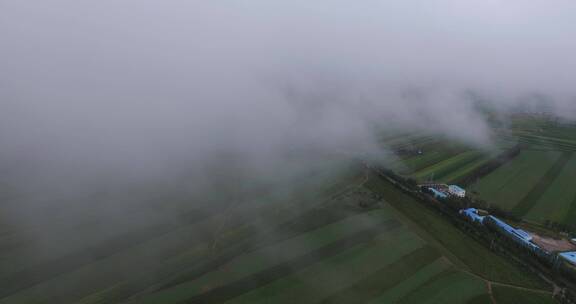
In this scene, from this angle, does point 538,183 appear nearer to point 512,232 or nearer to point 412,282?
point 512,232

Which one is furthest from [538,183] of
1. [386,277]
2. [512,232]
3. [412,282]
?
[386,277]

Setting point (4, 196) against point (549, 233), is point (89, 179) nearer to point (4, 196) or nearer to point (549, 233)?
point (4, 196)

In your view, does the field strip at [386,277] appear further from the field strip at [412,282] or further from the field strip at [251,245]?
the field strip at [251,245]

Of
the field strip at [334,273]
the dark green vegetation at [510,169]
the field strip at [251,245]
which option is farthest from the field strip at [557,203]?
the field strip at [251,245]

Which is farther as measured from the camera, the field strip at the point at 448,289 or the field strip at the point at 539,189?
the field strip at the point at 539,189

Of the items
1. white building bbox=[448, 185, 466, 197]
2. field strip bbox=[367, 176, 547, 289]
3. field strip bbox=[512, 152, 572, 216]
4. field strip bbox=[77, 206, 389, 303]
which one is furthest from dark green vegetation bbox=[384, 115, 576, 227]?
field strip bbox=[77, 206, 389, 303]

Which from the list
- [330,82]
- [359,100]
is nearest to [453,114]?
[359,100]
